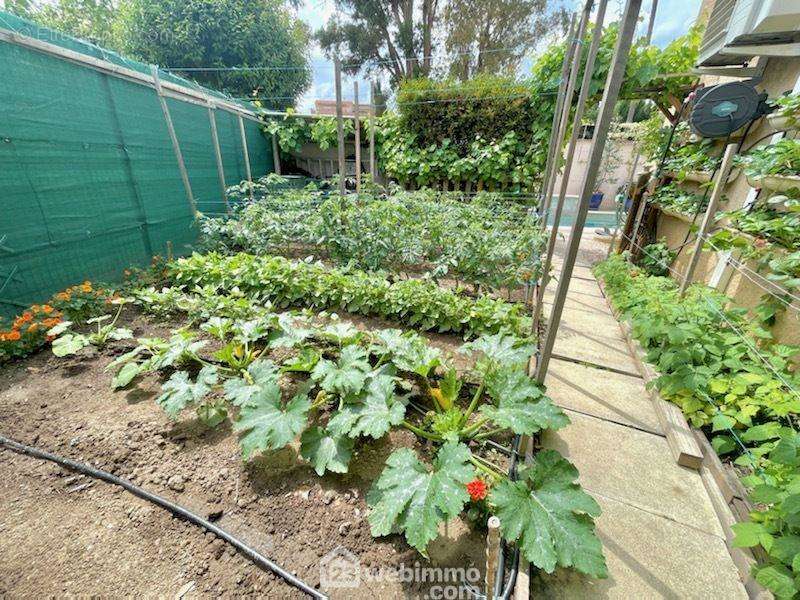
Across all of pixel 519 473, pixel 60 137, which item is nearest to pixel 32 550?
pixel 519 473

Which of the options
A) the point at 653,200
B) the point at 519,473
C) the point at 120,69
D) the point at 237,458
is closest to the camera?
the point at 519,473

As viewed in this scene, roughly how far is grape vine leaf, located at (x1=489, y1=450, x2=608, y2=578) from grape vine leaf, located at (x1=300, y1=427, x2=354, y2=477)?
686 mm

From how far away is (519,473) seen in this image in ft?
4.86

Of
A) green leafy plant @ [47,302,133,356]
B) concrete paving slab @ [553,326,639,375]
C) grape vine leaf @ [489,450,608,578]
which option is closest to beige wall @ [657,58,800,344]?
concrete paving slab @ [553,326,639,375]

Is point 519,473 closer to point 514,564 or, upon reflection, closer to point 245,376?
point 514,564

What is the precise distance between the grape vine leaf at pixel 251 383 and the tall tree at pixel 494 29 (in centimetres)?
1062

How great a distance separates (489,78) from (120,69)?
19.5ft

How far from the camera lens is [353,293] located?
2.96 m

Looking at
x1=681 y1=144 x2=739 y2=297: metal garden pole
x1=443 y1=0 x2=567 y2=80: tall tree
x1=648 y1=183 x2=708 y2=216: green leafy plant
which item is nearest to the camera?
x1=681 y1=144 x2=739 y2=297: metal garden pole

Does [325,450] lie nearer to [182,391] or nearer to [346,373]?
[346,373]

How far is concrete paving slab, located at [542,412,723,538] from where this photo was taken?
1466 millimetres

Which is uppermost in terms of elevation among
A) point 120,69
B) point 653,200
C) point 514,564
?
point 120,69

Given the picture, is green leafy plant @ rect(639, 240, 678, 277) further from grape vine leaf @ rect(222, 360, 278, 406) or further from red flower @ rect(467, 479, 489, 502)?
grape vine leaf @ rect(222, 360, 278, 406)

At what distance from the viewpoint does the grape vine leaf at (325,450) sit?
149 centimetres
